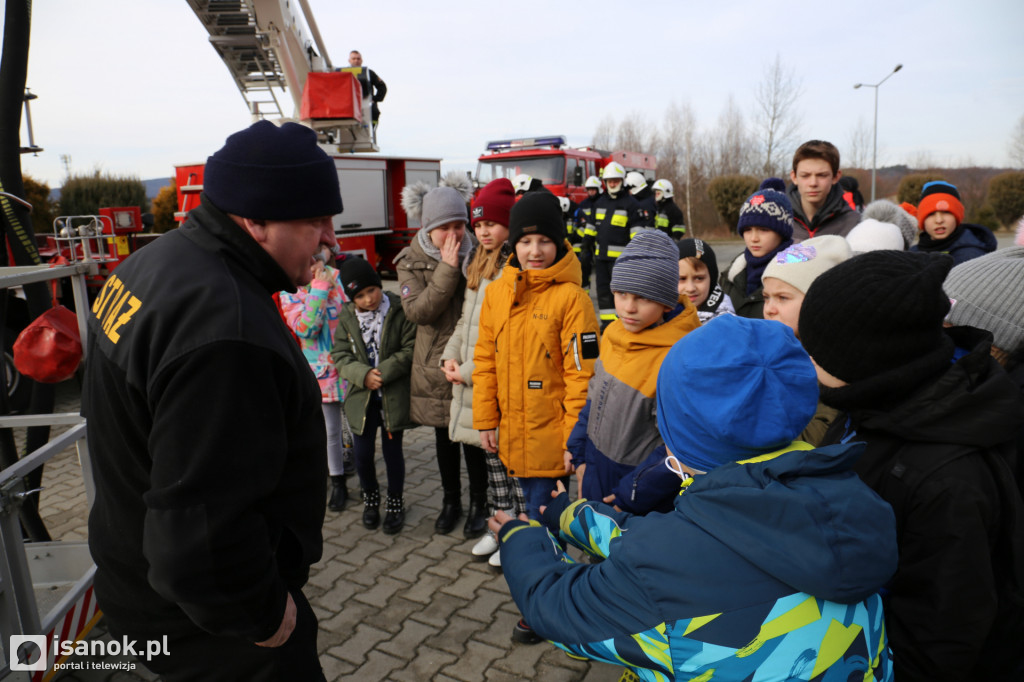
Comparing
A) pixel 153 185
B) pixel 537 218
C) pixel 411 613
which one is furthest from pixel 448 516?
pixel 153 185

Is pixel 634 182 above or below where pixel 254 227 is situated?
above

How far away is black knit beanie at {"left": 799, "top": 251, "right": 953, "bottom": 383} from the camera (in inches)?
57.1

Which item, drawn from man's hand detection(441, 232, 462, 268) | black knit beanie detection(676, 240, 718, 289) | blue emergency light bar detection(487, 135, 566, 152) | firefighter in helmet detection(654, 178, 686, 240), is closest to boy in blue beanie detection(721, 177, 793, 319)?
black knit beanie detection(676, 240, 718, 289)

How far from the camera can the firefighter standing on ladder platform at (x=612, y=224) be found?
29.5 feet

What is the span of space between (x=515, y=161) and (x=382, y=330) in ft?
39.5

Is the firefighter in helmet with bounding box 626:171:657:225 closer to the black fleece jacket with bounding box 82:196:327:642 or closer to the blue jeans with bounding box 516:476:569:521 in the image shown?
the blue jeans with bounding box 516:476:569:521

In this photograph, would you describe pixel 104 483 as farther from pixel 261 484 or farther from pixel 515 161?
pixel 515 161

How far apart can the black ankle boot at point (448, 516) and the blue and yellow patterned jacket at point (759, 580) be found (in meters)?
2.88

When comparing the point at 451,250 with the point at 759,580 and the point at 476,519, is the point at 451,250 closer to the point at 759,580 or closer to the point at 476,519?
the point at 476,519

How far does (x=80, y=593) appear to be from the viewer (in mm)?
2654

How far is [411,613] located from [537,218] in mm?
2054

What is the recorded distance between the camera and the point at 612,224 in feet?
29.8

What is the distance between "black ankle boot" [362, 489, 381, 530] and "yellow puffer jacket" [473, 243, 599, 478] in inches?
52.9

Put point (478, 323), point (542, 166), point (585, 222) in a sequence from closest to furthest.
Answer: point (478, 323), point (585, 222), point (542, 166)
